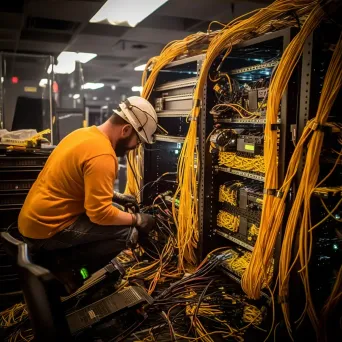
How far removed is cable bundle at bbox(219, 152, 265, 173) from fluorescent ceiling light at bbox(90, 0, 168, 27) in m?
2.72

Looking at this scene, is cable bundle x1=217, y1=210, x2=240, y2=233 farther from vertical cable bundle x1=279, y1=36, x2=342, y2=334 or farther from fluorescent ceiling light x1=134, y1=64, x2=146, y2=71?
fluorescent ceiling light x1=134, y1=64, x2=146, y2=71

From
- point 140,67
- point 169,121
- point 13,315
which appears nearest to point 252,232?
point 169,121

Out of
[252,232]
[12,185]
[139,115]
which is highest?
[139,115]

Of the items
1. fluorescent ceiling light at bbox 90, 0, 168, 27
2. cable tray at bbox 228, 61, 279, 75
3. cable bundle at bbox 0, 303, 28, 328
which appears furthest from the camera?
fluorescent ceiling light at bbox 90, 0, 168, 27

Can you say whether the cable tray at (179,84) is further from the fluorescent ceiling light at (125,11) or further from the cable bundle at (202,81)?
the fluorescent ceiling light at (125,11)

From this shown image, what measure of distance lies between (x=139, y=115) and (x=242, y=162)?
2.77ft

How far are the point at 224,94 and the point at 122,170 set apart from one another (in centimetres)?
572

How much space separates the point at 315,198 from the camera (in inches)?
85.7

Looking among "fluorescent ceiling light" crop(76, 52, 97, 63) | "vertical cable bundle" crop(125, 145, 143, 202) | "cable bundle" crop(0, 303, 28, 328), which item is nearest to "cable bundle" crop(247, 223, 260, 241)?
"vertical cable bundle" crop(125, 145, 143, 202)

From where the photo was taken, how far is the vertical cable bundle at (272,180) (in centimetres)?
213

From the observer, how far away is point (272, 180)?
7.39 ft

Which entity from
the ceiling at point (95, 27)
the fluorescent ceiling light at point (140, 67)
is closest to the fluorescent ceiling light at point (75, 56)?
the ceiling at point (95, 27)

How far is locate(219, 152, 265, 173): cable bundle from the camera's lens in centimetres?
256

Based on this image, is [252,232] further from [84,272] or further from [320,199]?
[84,272]
